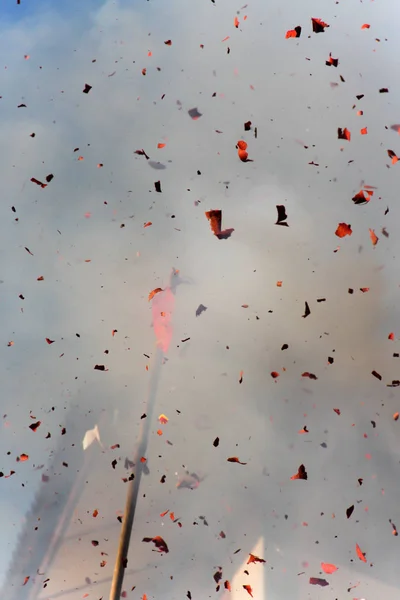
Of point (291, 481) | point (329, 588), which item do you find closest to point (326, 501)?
point (291, 481)

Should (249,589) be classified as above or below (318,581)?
below

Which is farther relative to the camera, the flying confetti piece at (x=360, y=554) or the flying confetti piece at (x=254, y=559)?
the flying confetti piece at (x=254, y=559)

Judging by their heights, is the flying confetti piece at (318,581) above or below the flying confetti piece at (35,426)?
below

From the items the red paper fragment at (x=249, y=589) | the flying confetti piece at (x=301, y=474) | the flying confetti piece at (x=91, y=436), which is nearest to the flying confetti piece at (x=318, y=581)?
the red paper fragment at (x=249, y=589)

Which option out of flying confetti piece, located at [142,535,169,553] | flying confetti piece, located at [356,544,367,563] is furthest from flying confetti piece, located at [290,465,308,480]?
flying confetti piece, located at [142,535,169,553]

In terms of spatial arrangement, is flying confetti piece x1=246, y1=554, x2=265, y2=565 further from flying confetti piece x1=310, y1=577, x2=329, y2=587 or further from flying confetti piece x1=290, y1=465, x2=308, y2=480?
flying confetti piece x1=290, y1=465, x2=308, y2=480

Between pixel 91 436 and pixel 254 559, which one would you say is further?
pixel 254 559

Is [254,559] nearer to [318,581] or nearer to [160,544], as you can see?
[318,581]

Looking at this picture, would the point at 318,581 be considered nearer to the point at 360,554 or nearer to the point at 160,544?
the point at 360,554

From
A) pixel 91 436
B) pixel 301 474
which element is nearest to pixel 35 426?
pixel 91 436

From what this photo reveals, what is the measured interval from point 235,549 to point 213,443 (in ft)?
6.85

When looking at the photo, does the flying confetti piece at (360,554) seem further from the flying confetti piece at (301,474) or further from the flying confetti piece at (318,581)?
the flying confetti piece at (301,474)

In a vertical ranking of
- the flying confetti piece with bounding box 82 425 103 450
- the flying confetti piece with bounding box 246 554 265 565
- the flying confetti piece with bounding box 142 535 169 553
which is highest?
the flying confetti piece with bounding box 82 425 103 450

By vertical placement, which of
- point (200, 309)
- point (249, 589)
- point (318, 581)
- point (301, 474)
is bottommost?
point (249, 589)
